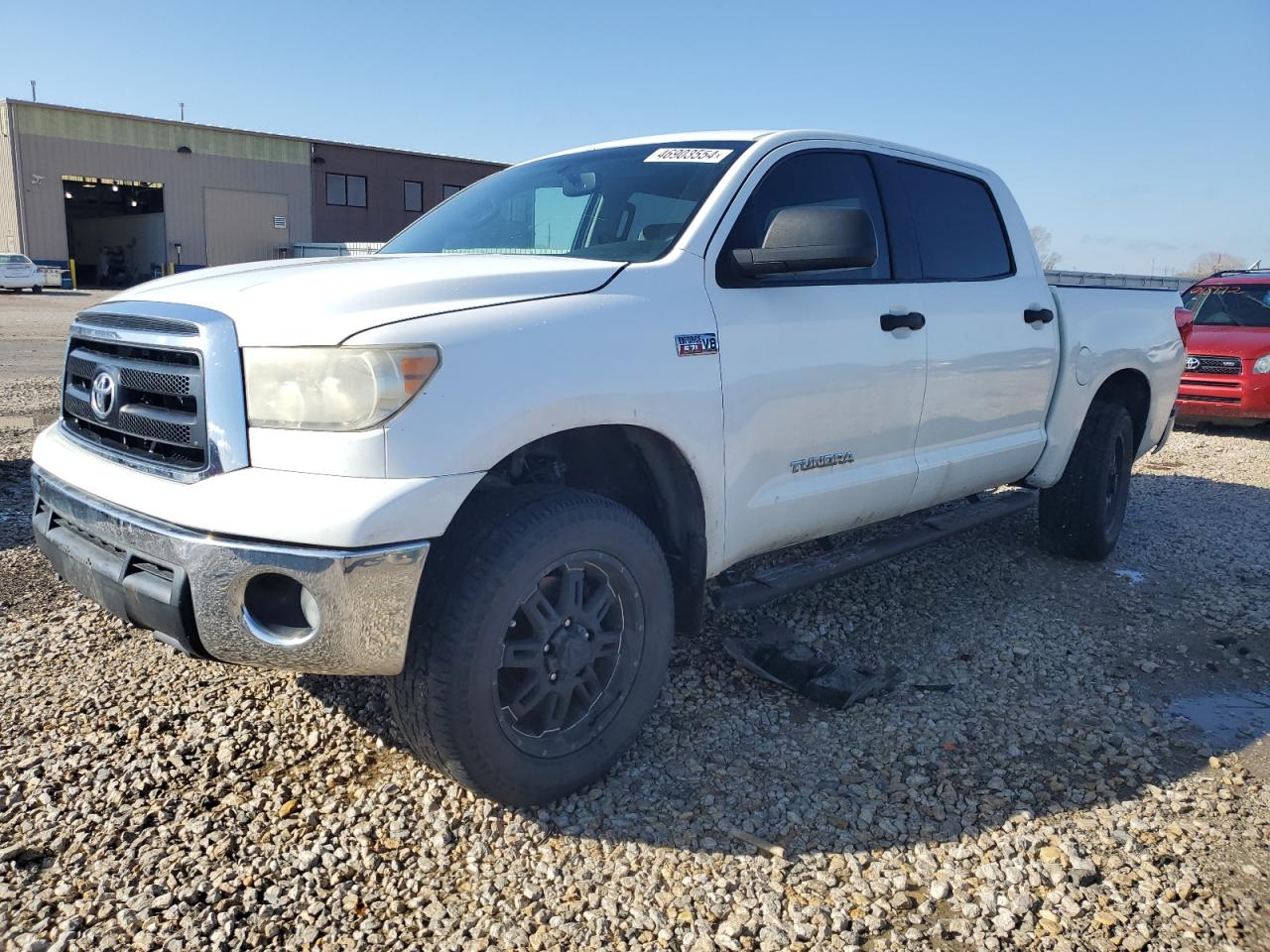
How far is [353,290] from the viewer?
2.49 metres

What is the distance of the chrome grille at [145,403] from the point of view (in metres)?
2.47

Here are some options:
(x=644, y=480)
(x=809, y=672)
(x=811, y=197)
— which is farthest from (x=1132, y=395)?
(x=644, y=480)

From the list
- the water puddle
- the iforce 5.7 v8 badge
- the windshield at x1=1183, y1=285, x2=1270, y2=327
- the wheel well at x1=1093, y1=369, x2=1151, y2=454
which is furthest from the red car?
the iforce 5.7 v8 badge

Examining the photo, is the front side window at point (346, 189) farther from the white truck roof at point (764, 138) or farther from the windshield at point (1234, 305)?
the white truck roof at point (764, 138)

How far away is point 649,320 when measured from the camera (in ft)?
9.23

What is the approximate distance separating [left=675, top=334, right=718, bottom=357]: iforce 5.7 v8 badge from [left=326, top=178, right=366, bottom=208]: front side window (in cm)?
4242

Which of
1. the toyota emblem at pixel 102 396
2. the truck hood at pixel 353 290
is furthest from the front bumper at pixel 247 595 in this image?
the truck hood at pixel 353 290

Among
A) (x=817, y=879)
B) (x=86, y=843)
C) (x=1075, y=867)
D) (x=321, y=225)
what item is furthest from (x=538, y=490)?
(x=321, y=225)

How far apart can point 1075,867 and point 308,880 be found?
201cm

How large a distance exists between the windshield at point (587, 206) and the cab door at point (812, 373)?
205 millimetres

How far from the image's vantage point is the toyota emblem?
2.73 meters

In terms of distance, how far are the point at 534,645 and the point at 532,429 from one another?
23.6 inches

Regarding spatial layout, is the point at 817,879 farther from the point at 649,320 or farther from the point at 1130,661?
the point at 1130,661

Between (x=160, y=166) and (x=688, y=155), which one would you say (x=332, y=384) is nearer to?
(x=688, y=155)
